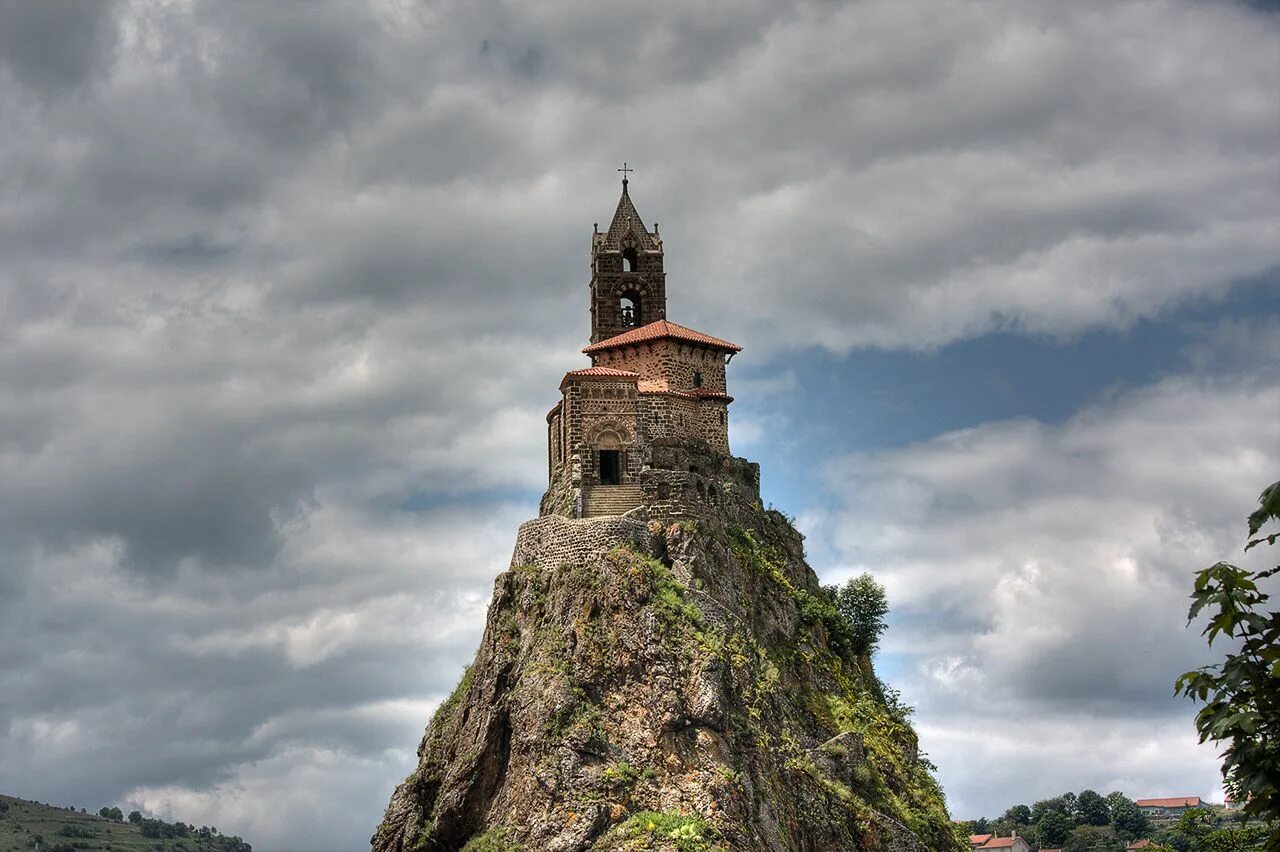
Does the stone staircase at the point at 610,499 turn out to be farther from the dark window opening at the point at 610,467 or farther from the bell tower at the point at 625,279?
the bell tower at the point at 625,279

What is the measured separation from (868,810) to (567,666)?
20452 mm

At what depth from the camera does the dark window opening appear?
9094cm

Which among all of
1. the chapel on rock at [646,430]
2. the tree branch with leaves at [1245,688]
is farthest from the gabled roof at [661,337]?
the tree branch with leaves at [1245,688]

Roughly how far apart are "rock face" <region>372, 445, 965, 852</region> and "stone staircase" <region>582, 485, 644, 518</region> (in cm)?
195

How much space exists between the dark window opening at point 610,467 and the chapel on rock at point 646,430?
0.06m

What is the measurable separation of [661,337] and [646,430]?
25.8ft

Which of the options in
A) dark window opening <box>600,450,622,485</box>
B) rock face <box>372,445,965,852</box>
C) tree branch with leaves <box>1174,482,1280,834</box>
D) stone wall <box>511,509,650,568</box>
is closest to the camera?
tree branch with leaves <box>1174,482,1280,834</box>

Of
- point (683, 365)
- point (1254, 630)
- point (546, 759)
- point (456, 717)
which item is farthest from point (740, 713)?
point (1254, 630)

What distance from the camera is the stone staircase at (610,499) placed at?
293ft

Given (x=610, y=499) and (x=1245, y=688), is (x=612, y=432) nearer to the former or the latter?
(x=610, y=499)

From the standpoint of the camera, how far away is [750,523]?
9725 centimetres

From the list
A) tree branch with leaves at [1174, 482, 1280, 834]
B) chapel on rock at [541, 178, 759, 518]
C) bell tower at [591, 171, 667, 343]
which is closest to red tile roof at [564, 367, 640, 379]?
chapel on rock at [541, 178, 759, 518]

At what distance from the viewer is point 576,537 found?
279ft

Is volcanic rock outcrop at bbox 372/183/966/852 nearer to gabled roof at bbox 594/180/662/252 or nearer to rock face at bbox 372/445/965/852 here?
rock face at bbox 372/445/965/852
